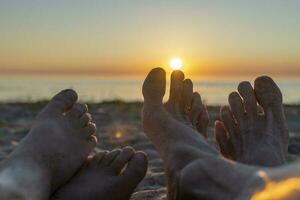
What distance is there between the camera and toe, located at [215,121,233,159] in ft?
9.07

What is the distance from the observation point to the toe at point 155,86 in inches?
108

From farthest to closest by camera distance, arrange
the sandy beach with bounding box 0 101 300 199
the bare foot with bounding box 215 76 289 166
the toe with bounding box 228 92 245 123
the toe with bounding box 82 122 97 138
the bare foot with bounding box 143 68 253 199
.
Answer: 1. the toe with bounding box 228 92 245 123
2. the toe with bounding box 82 122 97 138
3. the sandy beach with bounding box 0 101 300 199
4. the bare foot with bounding box 215 76 289 166
5. the bare foot with bounding box 143 68 253 199

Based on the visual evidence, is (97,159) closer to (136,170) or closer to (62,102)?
(136,170)

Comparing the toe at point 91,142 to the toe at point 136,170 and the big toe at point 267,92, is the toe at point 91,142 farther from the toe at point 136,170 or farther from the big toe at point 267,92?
the big toe at point 267,92

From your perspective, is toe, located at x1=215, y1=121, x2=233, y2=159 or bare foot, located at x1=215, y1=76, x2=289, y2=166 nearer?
bare foot, located at x1=215, y1=76, x2=289, y2=166

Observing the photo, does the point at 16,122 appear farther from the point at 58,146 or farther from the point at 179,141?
→ the point at 179,141

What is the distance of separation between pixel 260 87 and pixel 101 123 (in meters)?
2.08

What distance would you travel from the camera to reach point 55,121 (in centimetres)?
267

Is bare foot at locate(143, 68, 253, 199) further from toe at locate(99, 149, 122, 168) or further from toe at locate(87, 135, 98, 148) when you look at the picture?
toe at locate(87, 135, 98, 148)

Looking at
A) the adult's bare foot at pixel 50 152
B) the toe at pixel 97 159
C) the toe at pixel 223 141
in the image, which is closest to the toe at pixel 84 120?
the adult's bare foot at pixel 50 152

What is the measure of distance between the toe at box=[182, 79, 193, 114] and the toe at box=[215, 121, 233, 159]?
0.62ft

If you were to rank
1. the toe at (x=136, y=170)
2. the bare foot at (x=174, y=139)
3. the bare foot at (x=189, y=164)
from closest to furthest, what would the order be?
1. the bare foot at (x=189, y=164)
2. the bare foot at (x=174, y=139)
3. the toe at (x=136, y=170)

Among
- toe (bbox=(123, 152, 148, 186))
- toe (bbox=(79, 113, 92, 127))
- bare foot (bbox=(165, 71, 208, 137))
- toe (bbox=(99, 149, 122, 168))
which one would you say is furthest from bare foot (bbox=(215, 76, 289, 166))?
toe (bbox=(79, 113, 92, 127))

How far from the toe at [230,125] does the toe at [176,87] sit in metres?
0.26
